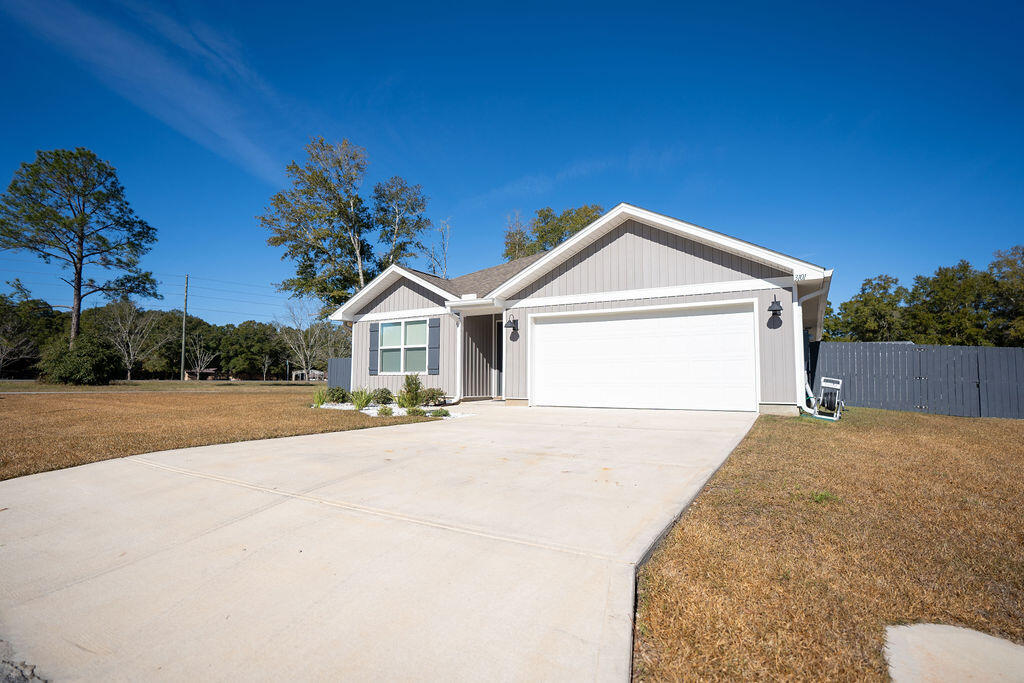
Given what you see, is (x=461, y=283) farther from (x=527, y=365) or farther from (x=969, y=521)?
(x=969, y=521)

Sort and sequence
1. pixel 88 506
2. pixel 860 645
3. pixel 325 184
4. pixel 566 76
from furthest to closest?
1. pixel 325 184
2. pixel 566 76
3. pixel 88 506
4. pixel 860 645

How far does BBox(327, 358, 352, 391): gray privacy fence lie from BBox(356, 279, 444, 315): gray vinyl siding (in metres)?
2.99

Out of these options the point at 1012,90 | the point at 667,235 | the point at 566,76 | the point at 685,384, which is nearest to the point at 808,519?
the point at 685,384

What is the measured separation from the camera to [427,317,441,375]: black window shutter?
42.4 ft

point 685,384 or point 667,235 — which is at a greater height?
point 667,235

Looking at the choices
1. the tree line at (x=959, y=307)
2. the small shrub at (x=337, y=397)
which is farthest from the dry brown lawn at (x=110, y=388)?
the tree line at (x=959, y=307)

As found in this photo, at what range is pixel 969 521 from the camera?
118 inches

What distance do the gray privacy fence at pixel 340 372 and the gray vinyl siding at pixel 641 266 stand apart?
880cm

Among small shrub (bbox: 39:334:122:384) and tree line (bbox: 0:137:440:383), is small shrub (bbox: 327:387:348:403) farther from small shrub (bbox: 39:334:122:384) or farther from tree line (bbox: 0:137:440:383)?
small shrub (bbox: 39:334:122:384)

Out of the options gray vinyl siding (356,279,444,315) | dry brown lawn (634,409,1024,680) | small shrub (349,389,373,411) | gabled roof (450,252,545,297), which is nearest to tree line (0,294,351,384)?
gray vinyl siding (356,279,444,315)

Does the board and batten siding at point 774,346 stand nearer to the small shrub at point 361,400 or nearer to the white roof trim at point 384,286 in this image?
the white roof trim at point 384,286

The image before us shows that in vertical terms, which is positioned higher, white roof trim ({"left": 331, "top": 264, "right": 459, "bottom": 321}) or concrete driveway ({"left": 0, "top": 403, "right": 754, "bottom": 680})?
white roof trim ({"left": 331, "top": 264, "right": 459, "bottom": 321})

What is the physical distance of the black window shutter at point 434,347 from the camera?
12.9m

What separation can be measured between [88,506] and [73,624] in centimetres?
196
